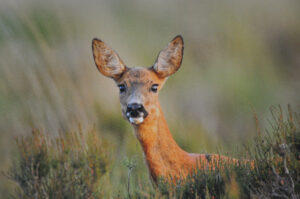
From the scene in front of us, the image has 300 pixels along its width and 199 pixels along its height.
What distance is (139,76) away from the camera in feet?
21.3

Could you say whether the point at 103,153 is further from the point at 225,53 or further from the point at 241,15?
the point at 241,15

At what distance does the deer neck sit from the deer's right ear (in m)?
0.95

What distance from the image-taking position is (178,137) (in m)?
12.0

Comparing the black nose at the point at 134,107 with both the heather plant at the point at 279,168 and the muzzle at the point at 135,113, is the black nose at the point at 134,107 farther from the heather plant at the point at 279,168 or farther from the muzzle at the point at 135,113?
the heather plant at the point at 279,168

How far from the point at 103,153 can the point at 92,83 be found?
6.30 meters

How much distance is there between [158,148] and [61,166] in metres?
1.27

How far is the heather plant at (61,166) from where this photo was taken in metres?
6.06

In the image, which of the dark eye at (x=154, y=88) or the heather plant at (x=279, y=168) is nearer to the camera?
the heather plant at (x=279, y=168)

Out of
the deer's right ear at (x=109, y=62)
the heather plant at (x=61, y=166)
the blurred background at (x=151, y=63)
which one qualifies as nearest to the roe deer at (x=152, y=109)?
the deer's right ear at (x=109, y=62)

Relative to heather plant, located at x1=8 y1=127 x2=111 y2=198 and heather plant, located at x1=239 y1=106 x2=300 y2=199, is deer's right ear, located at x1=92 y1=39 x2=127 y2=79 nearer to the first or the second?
heather plant, located at x1=8 y1=127 x2=111 y2=198

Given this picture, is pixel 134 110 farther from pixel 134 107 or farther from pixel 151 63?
pixel 151 63

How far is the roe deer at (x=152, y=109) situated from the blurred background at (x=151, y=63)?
330 cm

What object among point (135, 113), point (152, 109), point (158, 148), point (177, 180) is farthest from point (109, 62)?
point (177, 180)

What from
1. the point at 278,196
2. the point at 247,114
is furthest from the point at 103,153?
the point at 247,114
